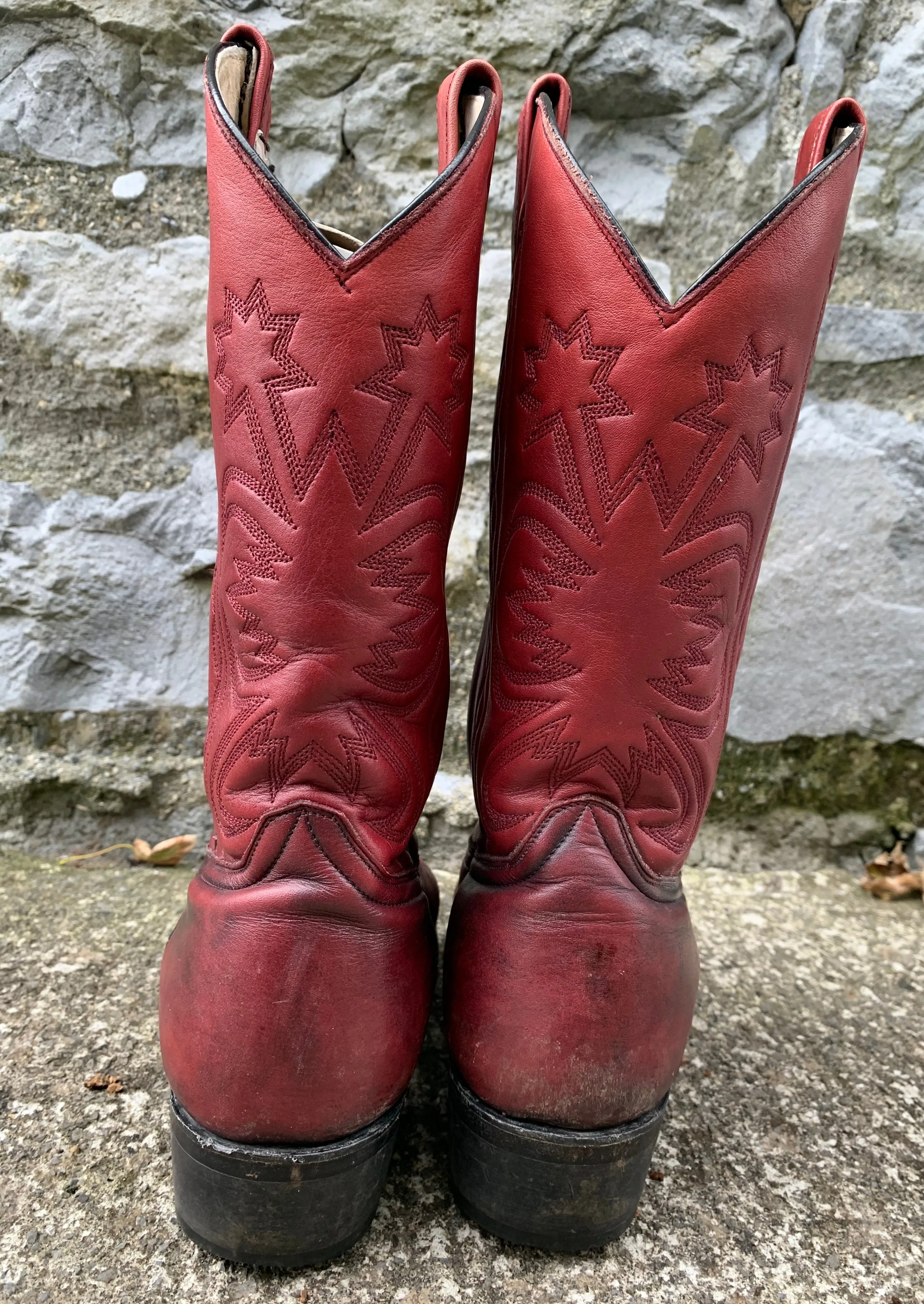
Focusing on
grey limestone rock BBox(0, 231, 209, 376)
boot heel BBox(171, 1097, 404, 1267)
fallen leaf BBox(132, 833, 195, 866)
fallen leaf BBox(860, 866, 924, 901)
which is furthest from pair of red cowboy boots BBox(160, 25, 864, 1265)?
fallen leaf BBox(860, 866, 924, 901)

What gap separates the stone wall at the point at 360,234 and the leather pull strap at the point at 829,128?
1.93 ft

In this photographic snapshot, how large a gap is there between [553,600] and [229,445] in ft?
0.91

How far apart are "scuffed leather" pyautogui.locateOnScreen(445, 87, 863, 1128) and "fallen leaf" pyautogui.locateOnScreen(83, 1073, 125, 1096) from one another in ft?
1.10

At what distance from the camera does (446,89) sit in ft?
2.38

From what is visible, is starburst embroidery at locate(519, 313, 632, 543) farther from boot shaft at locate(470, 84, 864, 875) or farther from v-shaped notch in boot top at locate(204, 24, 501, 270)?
v-shaped notch in boot top at locate(204, 24, 501, 270)

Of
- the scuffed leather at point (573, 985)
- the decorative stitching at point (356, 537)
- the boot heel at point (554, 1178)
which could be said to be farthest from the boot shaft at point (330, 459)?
the boot heel at point (554, 1178)

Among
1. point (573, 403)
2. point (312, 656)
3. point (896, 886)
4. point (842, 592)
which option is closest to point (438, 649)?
point (312, 656)

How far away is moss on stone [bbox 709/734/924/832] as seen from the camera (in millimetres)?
1460

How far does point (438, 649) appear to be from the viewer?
793 millimetres

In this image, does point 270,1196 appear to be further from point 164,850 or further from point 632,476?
point 164,850

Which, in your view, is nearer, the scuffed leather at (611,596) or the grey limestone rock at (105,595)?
the scuffed leather at (611,596)

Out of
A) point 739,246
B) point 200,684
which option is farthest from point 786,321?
point 200,684

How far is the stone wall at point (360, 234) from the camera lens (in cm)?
121

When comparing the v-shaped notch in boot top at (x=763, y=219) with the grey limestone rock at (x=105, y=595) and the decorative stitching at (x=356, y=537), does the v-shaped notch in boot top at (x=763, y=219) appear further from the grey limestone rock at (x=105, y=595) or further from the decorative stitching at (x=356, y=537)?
the grey limestone rock at (x=105, y=595)
